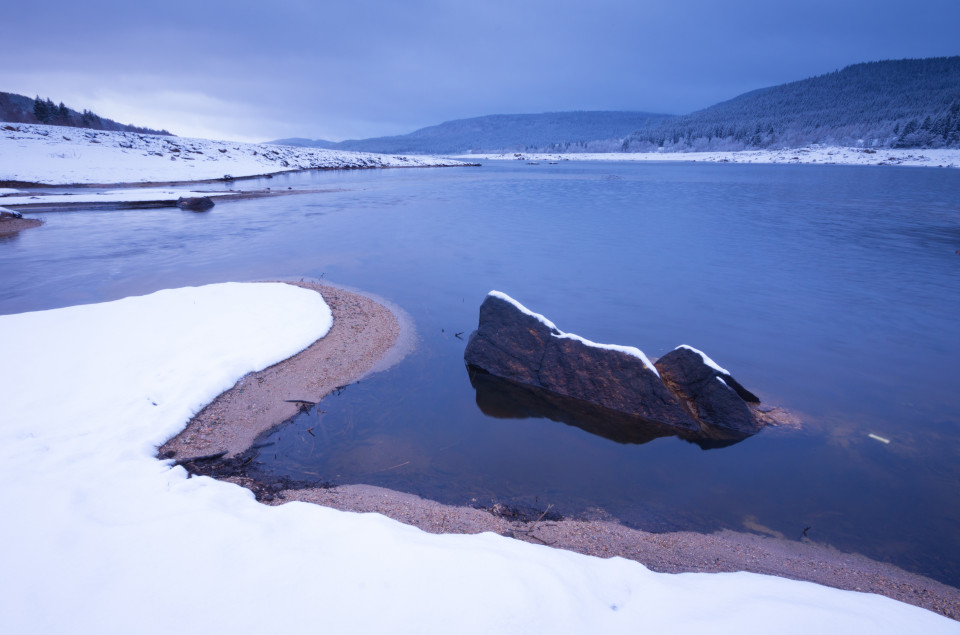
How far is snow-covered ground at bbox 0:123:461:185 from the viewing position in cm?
3559

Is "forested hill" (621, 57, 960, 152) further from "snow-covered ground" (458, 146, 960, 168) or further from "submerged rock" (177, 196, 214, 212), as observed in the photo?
"submerged rock" (177, 196, 214, 212)

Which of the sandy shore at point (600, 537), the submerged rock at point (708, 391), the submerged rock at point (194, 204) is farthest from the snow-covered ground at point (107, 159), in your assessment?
the submerged rock at point (708, 391)

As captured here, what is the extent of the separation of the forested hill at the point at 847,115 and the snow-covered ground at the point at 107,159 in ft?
384

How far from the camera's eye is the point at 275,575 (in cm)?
343

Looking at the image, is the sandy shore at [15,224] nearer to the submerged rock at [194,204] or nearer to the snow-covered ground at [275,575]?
the submerged rock at [194,204]

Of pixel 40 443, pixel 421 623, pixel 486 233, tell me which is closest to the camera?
pixel 421 623

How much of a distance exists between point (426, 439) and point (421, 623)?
10.8 ft

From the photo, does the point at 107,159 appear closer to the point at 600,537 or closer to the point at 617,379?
the point at 617,379

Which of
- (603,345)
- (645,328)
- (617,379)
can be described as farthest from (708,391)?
(645,328)

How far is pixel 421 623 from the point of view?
306 centimetres

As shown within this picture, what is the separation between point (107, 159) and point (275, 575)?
170 feet

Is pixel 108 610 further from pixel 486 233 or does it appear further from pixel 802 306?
pixel 486 233

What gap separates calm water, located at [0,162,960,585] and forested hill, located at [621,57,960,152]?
9435 cm

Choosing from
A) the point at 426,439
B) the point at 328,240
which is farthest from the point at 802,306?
the point at 328,240
